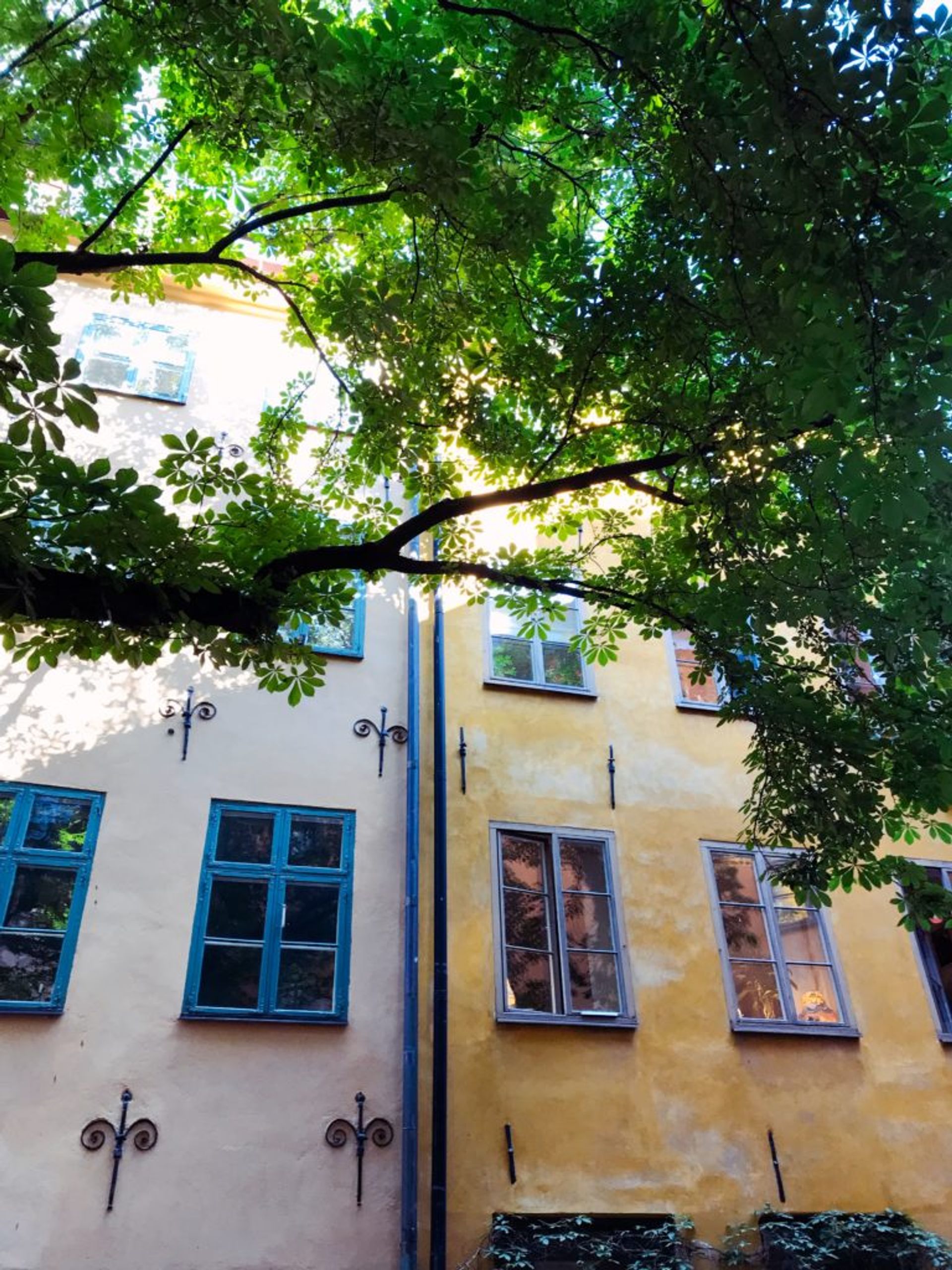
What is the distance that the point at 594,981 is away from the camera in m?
7.82

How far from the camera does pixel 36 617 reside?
166 inches

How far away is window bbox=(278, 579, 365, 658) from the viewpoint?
28.1 feet

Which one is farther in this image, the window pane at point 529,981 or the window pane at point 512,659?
the window pane at point 512,659

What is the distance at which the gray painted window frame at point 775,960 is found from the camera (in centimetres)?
802

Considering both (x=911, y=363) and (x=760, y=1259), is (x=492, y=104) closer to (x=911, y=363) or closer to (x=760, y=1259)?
(x=911, y=363)

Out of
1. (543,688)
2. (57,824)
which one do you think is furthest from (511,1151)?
(57,824)

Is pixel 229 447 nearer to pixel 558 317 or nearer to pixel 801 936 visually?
pixel 558 317

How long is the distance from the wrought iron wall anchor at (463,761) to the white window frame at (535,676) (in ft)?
2.13

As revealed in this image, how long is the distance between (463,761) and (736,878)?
286 cm

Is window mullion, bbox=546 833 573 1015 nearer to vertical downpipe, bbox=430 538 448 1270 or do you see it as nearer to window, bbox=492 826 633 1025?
window, bbox=492 826 633 1025

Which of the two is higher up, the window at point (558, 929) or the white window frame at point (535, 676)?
the white window frame at point (535, 676)

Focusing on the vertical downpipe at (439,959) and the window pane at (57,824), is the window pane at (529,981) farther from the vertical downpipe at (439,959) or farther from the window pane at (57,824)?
the window pane at (57,824)

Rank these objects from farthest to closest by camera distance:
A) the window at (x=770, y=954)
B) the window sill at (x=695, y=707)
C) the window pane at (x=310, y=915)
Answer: the window sill at (x=695, y=707) < the window at (x=770, y=954) < the window pane at (x=310, y=915)

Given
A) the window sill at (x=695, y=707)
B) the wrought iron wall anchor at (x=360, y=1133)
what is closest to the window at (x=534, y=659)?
the window sill at (x=695, y=707)
